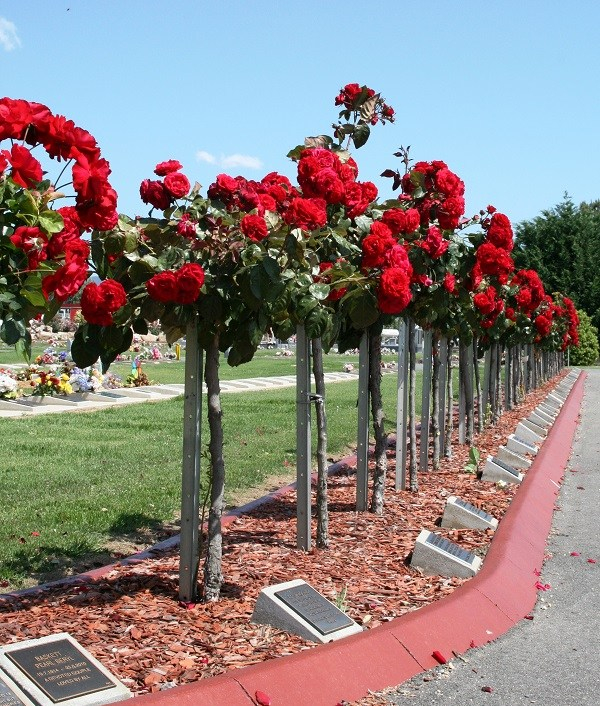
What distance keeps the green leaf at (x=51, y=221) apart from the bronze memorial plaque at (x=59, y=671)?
1.79 m

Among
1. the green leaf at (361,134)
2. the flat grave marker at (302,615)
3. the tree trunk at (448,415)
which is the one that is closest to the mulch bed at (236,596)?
the flat grave marker at (302,615)

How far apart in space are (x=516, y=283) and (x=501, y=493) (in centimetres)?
884

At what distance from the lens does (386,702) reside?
505 cm

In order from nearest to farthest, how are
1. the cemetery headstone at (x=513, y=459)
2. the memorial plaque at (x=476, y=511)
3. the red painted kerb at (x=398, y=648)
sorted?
the red painted kerb at (x=398, y=648) → the memorial plaque at (x=476, y=511) → the cemetery headstone at (x=513, y=459)

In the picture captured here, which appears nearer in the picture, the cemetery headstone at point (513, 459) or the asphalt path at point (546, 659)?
the asphalt path at point (546, 659)

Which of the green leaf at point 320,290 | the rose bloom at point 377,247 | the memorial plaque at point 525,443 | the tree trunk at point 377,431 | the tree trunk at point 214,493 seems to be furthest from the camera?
the memorial plaque at point 525,443

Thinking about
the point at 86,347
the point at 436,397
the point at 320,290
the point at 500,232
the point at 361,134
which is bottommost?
the point at 436,397

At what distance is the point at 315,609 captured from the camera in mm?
5680

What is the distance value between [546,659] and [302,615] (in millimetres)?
1391

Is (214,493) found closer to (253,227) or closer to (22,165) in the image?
(253,227)

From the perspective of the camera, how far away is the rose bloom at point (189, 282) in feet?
17.1

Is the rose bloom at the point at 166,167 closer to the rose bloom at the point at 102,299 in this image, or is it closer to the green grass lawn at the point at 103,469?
the rose bloom at the point at 102,299

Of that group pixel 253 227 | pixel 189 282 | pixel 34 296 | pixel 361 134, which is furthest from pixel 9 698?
Result: pixel 361 134

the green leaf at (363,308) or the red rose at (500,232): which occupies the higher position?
the red rose at (500,232)
